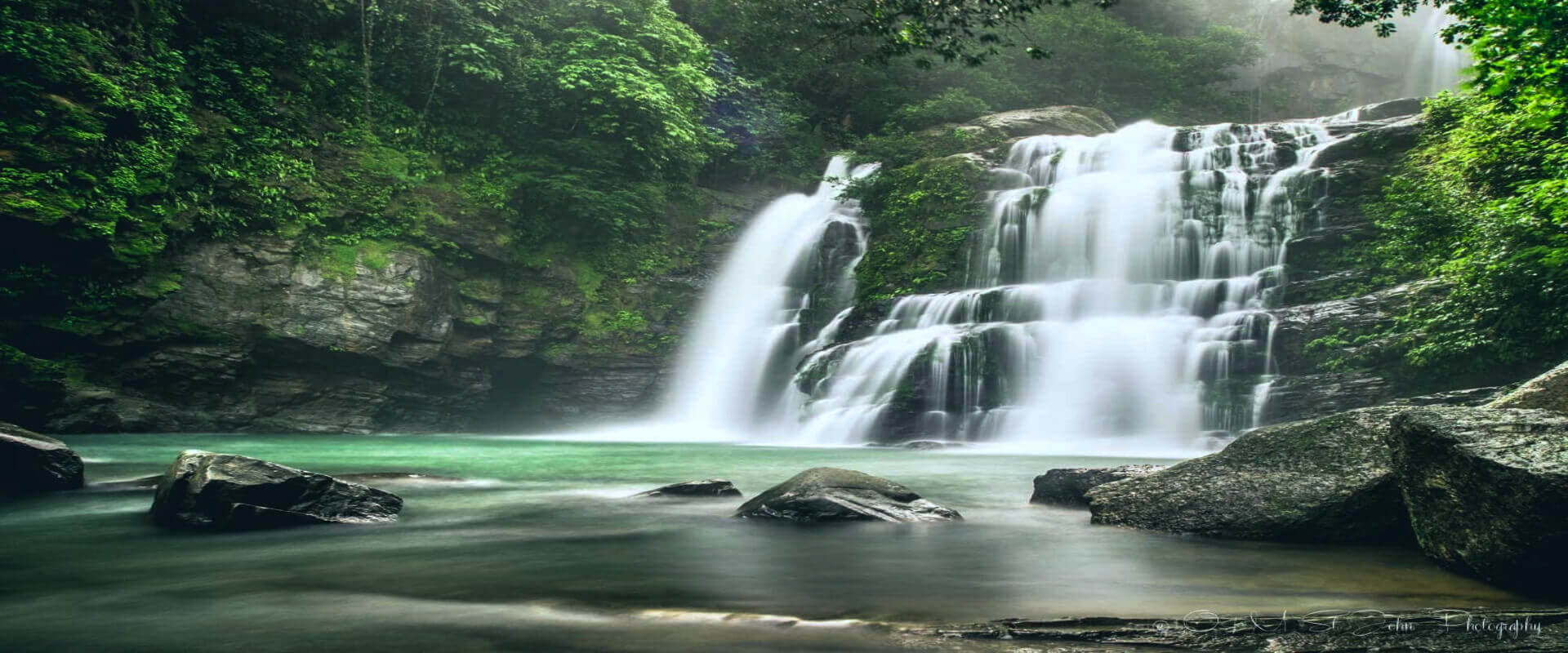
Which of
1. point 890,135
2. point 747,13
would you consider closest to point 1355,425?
point 890,135

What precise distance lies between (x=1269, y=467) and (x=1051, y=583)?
2.47 m

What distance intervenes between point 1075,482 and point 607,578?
185 inches

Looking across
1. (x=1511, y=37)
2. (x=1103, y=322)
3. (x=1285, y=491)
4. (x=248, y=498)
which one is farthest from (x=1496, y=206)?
(x=248, y=498)

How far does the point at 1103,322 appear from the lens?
57.7 feet

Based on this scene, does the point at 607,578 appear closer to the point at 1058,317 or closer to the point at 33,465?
the point at 33,465

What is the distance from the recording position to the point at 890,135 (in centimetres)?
2816

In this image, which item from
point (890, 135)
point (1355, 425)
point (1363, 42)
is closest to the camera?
point (1355, 425)

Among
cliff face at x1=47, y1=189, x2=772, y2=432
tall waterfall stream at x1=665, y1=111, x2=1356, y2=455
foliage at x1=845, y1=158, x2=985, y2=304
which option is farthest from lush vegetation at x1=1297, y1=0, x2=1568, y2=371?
cliff face at x1=47, y1=189, x2=772, y2=432

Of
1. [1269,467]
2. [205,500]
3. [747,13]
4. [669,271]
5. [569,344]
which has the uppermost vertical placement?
[747,13]

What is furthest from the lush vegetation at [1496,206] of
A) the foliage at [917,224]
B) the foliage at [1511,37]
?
the foliage at [917,224]

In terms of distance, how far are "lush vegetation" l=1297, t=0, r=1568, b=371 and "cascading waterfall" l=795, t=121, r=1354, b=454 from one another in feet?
8.96

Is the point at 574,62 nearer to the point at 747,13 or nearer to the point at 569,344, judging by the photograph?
the point at 569,344

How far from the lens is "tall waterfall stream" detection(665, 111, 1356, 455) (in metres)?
16.0

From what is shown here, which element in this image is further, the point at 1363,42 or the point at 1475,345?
the point at 1363,42
